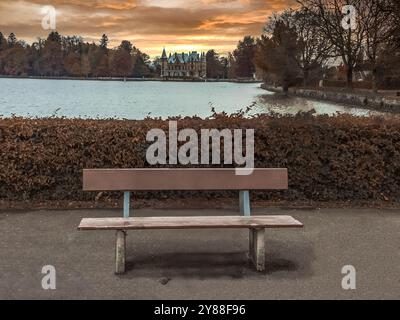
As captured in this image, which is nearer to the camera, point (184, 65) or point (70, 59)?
point (70, 59)

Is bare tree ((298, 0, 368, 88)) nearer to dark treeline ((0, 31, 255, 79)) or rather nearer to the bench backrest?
the bench backrest

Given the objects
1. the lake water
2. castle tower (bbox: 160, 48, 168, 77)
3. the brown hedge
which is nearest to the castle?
castle tower (bbox: 160, 48, 168, 77)

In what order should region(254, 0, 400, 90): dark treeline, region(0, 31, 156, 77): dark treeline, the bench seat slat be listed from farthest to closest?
region(0, 31, 156, 77): dark treeline
region(254, 0, 400, 90): dark treeline
the bench seat slat

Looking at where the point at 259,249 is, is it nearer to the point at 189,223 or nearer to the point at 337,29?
the point at 189,223

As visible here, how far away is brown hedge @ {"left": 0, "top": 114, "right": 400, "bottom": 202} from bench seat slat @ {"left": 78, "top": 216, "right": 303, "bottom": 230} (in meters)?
2.55

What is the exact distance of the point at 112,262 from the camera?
5473 millimetres

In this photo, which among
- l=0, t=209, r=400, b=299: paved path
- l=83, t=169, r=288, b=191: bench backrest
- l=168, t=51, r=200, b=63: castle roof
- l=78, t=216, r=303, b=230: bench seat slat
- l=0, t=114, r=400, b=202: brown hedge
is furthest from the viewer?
l=168, t=51, r=200, b=63: castle roof

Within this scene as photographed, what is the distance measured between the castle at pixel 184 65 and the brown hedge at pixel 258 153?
16346cm

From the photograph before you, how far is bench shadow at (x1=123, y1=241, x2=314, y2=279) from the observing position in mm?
5184

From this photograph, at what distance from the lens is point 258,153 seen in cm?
797

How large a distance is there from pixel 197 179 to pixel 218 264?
3.71 feet

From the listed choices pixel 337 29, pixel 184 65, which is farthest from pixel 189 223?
pixel 184 65

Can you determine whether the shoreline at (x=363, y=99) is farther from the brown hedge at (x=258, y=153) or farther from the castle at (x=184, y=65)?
the castle at (x=184, y=65)
